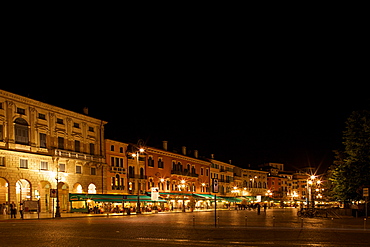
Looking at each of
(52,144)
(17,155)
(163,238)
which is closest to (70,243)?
(163,238)

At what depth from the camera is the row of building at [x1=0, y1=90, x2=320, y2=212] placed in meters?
50.6

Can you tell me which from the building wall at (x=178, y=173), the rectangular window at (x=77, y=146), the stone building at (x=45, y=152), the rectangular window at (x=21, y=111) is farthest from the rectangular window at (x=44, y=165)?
the building wall at (x=178, y=173)

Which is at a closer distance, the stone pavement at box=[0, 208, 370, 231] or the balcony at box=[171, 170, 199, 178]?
the stone pavement at box=[0, 208, 370, 231]

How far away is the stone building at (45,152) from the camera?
50.0 meters

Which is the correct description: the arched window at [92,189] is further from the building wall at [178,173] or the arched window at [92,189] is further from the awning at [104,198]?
the building wall at [178,173]

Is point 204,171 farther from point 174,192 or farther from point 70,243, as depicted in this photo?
point 70,243

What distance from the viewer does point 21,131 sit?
2060 inches

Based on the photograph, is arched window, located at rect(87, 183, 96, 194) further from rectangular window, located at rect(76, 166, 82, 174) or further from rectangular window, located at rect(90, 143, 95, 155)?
rectangular window, located at rect(90, 143, 95, 155)

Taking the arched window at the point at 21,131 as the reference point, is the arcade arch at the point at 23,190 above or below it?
below

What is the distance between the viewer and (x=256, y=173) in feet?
454

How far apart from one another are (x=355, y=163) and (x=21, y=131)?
35593 millimetres

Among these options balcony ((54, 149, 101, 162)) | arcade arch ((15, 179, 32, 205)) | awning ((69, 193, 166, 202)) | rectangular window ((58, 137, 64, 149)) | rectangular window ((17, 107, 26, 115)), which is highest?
rectangular window ((17, 107, 26, 115))

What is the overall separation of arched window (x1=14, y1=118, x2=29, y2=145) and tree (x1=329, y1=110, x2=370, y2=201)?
111ft

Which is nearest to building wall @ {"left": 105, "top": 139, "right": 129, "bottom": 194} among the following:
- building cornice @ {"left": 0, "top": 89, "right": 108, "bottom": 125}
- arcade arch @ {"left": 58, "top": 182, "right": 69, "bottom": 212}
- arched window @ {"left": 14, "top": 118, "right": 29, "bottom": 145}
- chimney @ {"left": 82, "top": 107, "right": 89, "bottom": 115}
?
building cornice @ {"left": 0, "top": 89, "right": 108, "bottom": 125}
